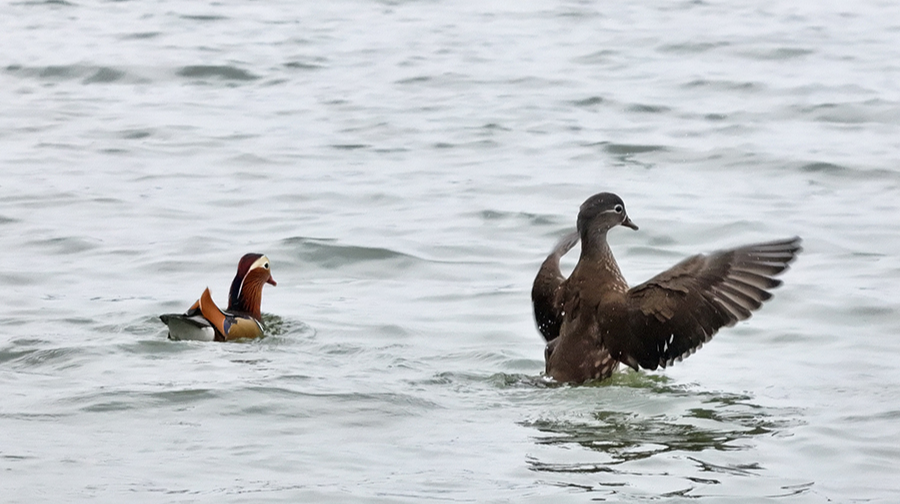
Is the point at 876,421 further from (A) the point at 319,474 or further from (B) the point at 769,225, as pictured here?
(B) the point at 769,225

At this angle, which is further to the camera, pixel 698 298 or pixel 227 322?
pixel 227 322

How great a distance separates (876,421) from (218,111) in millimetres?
10161

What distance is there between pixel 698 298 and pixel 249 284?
3.06m

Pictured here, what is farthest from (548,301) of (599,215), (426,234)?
(426,234)

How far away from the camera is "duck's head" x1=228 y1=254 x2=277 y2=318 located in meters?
9.56

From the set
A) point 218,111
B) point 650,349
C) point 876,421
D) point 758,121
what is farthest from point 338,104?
point 876,421

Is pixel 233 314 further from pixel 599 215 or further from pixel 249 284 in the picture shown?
pixel 599 215

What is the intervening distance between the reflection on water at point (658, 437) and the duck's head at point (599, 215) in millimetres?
838

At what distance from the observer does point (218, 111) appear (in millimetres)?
16188

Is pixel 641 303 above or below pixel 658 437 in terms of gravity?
above

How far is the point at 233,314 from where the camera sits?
9344 mm

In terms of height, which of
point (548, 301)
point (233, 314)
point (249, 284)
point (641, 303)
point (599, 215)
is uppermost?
point (599, 215)

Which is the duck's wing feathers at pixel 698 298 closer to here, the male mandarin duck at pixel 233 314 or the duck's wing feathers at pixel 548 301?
the duck's wing feathers at pixel 548 301

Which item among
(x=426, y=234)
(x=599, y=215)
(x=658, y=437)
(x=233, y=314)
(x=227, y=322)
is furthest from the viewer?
(x=426, y=234)
